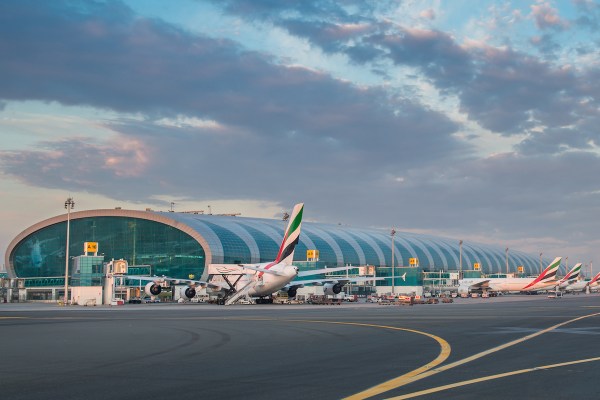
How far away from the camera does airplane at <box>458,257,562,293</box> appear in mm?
148238

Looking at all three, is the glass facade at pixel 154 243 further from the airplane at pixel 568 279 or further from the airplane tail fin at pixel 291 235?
the airplane at pixel 568 279

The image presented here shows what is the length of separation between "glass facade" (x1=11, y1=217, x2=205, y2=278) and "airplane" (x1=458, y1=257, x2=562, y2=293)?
197 ft

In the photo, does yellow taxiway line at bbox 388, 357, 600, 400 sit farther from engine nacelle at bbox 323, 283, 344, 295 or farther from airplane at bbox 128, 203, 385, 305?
engine nacelle at bbox 323, 283, 344, 295

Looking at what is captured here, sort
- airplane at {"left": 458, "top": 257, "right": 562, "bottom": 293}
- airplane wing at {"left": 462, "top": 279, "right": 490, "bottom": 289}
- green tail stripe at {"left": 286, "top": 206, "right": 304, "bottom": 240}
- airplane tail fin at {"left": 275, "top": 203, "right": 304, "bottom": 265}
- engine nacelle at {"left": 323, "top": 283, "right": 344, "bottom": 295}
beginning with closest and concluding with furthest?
green tail stripe at {"left": 286, "top": 206, "right": 304, "bottom": 240} < airplane tail fin at {"left": 275, "top": 203, "right": 304, "bottom": 265} < engine nacelle at {"left": 323, "top": 283, "right": 344, "bottom": 295} < airplane at {"left": 458, "top": 257, "right": 562, "bottom": 293} < airplane wing at {"left": 462, "top": 279, "right": 490, "bottom": 289}

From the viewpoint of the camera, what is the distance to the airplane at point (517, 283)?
486ft

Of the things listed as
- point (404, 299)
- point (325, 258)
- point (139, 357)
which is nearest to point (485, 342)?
point (139, 357)

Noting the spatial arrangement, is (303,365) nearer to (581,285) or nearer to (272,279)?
(272,279)

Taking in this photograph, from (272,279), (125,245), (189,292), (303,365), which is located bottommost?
(189,292)

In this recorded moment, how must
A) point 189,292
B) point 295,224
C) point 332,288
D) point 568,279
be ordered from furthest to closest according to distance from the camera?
point 568,279
point 332,288
point 189,292
point 295,224

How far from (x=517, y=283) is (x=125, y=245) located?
8536cm

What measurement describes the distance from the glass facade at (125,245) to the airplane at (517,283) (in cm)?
6001

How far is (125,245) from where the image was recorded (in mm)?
136750

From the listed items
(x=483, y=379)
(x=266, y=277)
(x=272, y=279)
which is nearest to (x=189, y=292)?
(x=266, y=277)

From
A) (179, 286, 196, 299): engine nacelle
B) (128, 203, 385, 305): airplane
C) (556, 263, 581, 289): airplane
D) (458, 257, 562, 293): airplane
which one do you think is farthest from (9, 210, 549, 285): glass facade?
(556, 263, 581, 289): airplane
